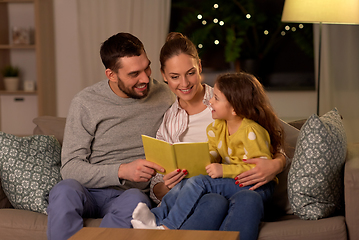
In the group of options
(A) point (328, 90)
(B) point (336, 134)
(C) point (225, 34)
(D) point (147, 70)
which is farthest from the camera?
(C) point (225, 34)

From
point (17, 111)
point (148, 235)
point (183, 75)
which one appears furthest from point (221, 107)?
→ point (17, 111)

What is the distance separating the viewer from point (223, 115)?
177 cm

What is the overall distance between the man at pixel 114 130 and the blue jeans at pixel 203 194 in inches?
5.7

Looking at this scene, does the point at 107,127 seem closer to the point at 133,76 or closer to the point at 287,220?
the point at 133,76

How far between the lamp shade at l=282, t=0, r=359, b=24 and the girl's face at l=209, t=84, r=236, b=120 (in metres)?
1.14

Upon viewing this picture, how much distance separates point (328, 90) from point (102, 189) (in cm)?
246

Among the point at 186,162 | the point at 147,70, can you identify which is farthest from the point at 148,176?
the point at 147,70

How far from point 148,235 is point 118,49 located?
970 millimetres

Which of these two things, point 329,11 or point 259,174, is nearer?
point 259,174

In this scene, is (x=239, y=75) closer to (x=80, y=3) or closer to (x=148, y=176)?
(x=148, y=176)

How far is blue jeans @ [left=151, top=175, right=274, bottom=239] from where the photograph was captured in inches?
59.9

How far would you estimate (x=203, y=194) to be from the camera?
5.35ft

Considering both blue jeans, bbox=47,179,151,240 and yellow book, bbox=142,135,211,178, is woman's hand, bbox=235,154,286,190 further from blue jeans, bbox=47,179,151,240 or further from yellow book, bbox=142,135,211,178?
blue jeans, bbox=47,179,151,240

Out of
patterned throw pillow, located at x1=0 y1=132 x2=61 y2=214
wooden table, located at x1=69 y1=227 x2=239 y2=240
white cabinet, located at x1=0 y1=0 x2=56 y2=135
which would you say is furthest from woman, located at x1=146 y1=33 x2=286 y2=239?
white cabinet, located at x1=0 y1=0 x2=56 y2=135
